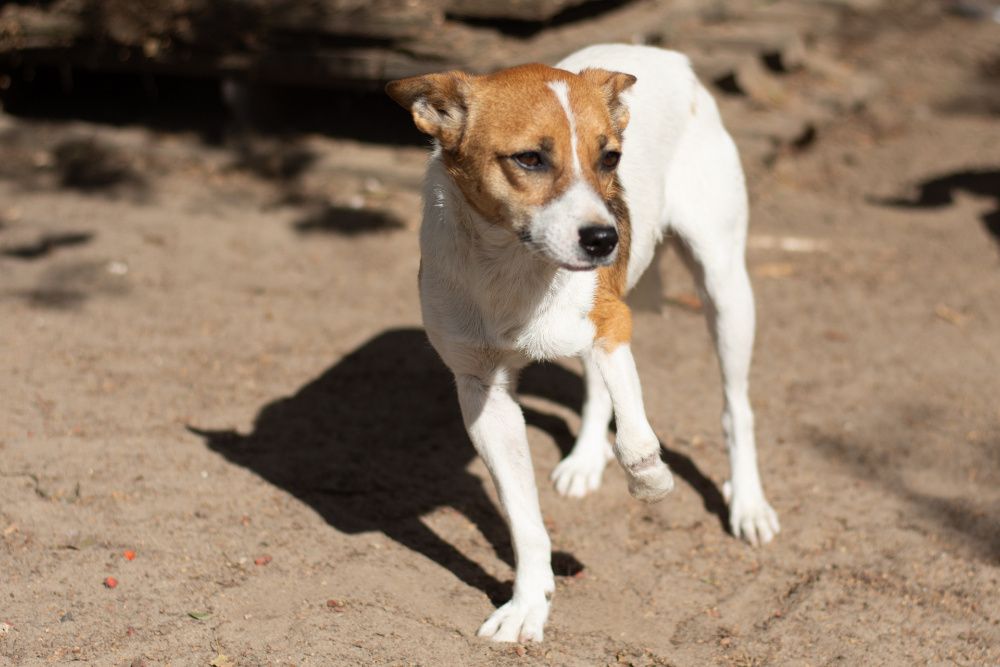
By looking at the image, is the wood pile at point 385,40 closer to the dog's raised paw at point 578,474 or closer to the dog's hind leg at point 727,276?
the dog's hind leg at point 727,276

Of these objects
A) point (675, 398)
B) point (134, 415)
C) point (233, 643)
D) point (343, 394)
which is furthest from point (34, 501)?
point (675, 398)

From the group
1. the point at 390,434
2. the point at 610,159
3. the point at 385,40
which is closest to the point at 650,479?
the point at 610,159

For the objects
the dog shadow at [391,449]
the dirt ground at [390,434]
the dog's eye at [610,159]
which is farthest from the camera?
the dog shadow at [391,449]

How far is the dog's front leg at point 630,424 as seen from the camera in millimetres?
3574

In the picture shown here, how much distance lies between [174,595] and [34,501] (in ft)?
2.80

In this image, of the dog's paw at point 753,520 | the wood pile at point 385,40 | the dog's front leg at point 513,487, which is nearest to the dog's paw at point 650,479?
the dog's front leg at point 513,487

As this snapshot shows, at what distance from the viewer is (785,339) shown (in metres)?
6.23

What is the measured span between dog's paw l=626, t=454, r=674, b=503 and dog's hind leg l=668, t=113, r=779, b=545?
3.27 ft

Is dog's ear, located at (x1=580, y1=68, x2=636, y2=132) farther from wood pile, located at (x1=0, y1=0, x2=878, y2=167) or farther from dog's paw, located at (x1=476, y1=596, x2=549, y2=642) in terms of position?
wood pile, located at (x1=0, y1=0, x2=878, y2=167)

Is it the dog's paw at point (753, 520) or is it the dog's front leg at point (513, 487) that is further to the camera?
the dog's paw at point (753, 520)

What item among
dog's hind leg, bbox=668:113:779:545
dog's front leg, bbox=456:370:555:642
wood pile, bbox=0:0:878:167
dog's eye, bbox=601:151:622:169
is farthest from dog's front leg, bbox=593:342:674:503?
wood pile, bbox=0:0:878:167

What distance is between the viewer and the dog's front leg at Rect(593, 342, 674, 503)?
11.7 ft

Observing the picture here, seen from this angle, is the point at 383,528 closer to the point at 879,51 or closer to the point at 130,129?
the point at 130,129

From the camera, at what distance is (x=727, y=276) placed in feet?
14.8
